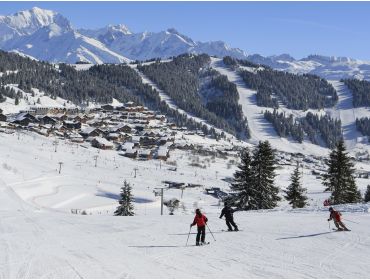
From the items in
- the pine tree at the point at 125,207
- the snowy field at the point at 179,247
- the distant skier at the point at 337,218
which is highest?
the distant skier at the point at 337,218

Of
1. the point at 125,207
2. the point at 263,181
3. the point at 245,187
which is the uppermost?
the point at 263,181

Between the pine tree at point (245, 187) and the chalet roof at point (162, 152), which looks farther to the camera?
the chalet roof at point (162, 152)

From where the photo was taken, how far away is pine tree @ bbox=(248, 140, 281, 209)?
5397cm

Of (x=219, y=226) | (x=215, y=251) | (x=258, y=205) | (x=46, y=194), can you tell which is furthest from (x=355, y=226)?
(x=46, y=194)

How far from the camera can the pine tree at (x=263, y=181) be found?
177ft

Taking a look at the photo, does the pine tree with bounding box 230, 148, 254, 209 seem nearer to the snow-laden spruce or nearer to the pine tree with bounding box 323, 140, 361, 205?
the snow-laden spruce

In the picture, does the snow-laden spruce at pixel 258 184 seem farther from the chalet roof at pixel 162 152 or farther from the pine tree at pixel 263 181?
the chalet roof at pixel 162 152

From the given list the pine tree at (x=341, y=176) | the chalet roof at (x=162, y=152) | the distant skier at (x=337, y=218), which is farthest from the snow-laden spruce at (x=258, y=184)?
the chalet roof at (x=162, y=152)

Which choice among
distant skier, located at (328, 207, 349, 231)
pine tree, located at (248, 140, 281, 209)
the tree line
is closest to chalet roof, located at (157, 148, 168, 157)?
the tree line

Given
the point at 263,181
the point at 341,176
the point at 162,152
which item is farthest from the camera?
the point at 162,152

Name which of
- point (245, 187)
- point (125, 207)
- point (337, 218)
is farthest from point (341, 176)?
point (337, 218)

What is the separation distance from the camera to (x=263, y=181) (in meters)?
55.0

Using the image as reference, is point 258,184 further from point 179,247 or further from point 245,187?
point 179,247

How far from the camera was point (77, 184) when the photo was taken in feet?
285
